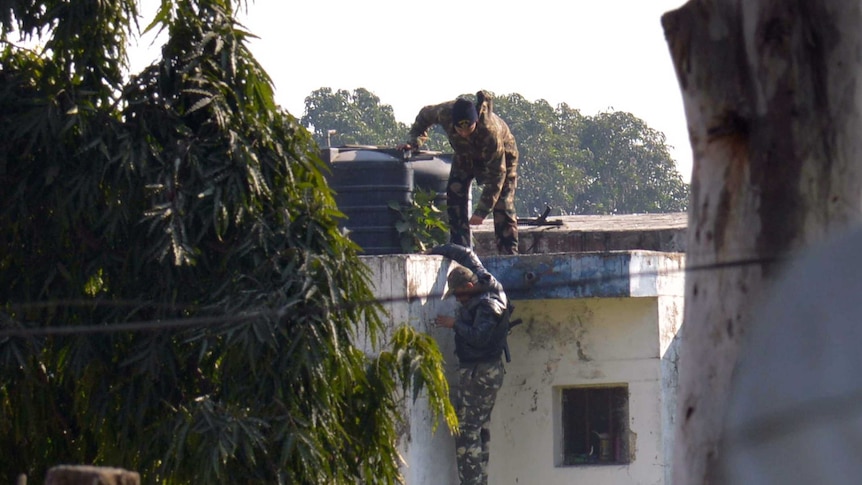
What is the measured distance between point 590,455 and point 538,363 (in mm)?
821

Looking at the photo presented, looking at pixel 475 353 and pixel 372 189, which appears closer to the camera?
pixel 475 353

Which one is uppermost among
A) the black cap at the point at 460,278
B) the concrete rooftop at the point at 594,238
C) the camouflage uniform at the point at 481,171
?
the camouflage uniform at the point at 481,171

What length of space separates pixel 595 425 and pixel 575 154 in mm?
25393

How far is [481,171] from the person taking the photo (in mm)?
10086

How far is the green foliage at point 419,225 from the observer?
403 inches

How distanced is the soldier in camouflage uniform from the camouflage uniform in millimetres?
911

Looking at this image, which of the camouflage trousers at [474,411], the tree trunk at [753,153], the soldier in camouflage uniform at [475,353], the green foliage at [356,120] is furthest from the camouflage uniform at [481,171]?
the green foliage at [356,120]

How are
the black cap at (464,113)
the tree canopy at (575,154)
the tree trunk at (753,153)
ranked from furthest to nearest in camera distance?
the tree canopy at (575,154)
the black cap at (464,113)
the tree trunk at (753,153)

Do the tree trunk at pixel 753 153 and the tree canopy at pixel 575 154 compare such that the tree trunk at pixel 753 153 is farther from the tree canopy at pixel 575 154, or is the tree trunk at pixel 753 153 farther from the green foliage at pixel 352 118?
the green foliage at pixel 352 118

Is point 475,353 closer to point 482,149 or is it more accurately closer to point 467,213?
point 467,213

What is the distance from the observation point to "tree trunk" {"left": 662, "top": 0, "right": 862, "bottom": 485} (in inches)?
132

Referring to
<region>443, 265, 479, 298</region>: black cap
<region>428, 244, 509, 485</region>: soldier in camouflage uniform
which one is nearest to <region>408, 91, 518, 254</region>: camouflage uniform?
<region>428, 244, 509, 485</region>: soldier in camouflage uniform

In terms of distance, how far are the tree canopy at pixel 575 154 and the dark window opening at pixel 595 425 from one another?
23435 mm

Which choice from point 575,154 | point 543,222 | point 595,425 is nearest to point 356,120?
point 575,154
